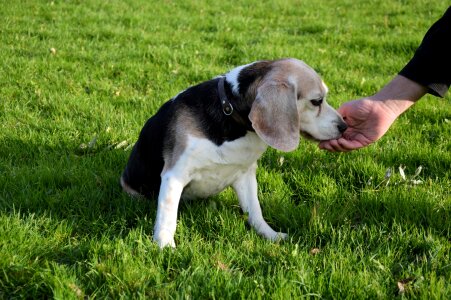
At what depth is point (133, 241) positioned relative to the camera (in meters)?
3.33

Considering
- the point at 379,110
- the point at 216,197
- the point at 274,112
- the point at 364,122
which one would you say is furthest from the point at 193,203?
the point at 379,110

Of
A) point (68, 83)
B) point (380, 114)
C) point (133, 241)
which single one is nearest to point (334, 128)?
point (380, 114)

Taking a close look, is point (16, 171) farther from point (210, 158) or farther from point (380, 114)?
point (380, 114)

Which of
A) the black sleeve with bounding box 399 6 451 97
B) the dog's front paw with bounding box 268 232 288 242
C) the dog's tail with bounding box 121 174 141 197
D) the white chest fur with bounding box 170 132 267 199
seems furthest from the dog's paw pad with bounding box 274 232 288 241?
the black sleeve with bounding box 399 6 451 97

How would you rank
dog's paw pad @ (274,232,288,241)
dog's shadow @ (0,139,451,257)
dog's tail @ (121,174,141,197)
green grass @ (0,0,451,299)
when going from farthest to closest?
1. dog's tail @ (121,174,141,197)
2. dog's shadow @ (0,139,451,257)
3. dog's paw pad @ (274,232,288,241)
4. green grass @ (0,0,451,299)

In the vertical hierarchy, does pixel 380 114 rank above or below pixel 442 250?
above

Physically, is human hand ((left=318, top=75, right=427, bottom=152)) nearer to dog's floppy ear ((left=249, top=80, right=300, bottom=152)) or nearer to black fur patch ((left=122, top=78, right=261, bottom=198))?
dog's floppy ear ((left=249, top=80, right=300, bottom=152))

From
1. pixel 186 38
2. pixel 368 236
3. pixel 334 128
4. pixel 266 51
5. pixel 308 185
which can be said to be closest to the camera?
pixel 368 236

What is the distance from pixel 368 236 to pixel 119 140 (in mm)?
2761

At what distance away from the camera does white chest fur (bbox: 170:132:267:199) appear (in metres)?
3.56

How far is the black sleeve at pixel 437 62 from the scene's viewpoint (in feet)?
13.0

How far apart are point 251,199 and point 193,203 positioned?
20.0 inches

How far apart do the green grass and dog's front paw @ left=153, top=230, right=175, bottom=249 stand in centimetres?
7

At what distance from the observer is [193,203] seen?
4.16 meters
